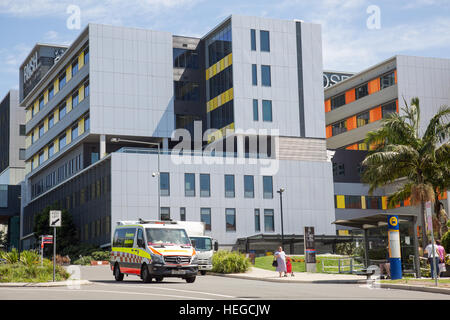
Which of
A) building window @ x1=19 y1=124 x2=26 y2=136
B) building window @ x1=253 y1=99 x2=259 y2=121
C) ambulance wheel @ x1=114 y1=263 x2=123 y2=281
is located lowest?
ambulance wheel @ x1=114 y1=263 x2=123 y2=281

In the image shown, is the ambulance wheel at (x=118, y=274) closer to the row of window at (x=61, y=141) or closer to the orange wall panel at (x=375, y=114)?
the row of window at (x=61, y=141)

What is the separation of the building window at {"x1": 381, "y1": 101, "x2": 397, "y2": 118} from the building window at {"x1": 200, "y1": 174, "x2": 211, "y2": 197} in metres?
24.0

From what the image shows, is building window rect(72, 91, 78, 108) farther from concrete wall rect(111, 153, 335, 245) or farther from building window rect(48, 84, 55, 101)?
concrete wall rect(111, 153, 335, 245)

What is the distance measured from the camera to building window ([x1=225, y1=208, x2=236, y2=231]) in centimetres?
6816

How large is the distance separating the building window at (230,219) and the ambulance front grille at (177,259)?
40692mm

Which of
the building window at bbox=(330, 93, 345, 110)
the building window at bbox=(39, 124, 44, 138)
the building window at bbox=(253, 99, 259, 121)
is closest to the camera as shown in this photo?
the building window at bbox=(253, 99, 259, 121)

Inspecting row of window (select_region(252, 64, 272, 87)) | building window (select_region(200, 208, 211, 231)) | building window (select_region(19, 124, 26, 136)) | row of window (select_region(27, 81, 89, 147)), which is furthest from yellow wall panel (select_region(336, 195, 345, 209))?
building window (select_region(19, 124, 26, 136))

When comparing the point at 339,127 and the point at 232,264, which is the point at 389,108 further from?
the point at 232,264

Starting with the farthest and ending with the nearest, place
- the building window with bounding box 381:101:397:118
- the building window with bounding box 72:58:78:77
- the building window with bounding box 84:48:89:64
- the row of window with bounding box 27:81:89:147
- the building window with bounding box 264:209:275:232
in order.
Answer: the building window with bounding box 381:101:397:118 → the building window with bounding box 72:58:78:77 → the row of window with bounding box 27:81:89:147 → the building window with bounding box 84:48:89:64 → the building window with bounding box 264:209:275:232

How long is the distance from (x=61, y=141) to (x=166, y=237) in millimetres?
58394


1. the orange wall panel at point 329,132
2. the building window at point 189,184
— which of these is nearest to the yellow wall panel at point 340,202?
the orange wall panel at point 329,132

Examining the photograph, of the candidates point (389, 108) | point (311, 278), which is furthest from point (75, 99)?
point (311, 278)

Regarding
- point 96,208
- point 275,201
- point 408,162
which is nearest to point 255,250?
point 275,201

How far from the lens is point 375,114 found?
84625 mm
